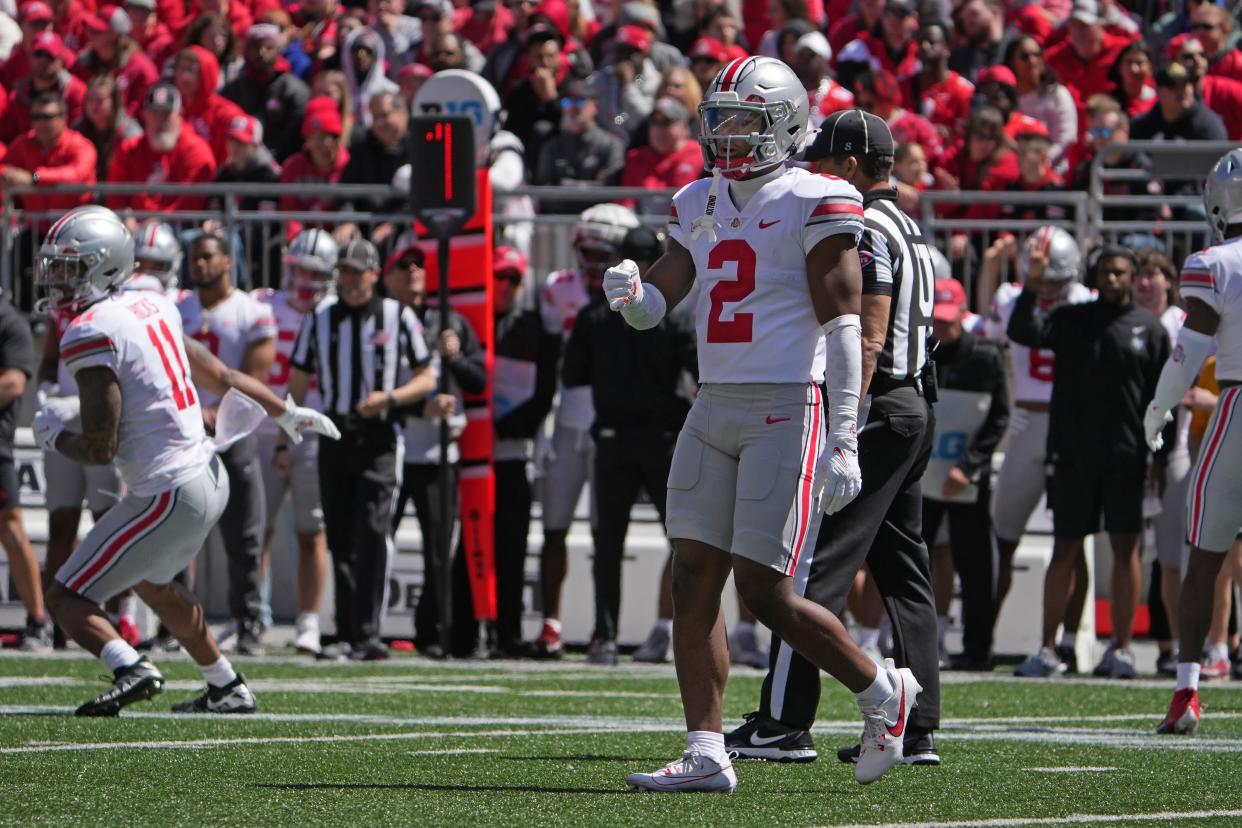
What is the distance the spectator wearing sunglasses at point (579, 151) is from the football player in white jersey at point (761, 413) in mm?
8478

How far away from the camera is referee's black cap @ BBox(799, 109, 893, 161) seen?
683cm

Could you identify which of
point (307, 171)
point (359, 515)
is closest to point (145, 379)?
point (359, 515)

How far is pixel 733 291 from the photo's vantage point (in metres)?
5.97

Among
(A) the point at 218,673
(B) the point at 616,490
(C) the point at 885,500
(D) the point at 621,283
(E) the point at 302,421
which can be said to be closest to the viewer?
(D) the point at 621,283

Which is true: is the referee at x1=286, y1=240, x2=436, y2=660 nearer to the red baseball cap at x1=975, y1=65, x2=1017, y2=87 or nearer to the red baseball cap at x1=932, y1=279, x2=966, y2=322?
the red baseball cap at x1=932, y1=279, x2=966, y2=322

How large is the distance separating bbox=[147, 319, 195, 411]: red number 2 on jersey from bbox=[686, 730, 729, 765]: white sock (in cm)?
289

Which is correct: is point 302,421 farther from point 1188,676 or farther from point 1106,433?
point 1106,433

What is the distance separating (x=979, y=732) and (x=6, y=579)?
709cm

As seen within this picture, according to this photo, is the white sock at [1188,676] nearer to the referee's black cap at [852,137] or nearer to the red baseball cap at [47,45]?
the referee's black cap at [852,137]

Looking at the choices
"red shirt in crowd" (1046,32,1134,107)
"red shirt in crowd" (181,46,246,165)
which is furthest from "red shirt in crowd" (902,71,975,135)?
"red shirt in crowd" (181,46,246,165)

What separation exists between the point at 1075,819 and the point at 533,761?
1.90m

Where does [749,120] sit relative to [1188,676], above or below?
above

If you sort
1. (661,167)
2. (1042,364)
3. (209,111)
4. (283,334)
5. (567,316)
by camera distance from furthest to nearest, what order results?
1. (209,111)
2. (661,167)
3. (283,334)
4. (567,316)
5. (1042,364)

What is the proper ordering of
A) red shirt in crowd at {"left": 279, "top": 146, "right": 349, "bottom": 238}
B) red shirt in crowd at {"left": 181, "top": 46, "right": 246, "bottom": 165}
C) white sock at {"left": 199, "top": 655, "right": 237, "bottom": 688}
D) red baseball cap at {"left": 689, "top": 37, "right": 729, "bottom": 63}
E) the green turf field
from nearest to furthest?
1. the green turf field
2. white sock at {"left": 199, "top": 655, "right": 237, "bottom": 688}
3. red shirt in crowd at {"left": 279, "top": 146, "right": 349, "bottom": 238}
4. red baseball cap at {"left": 689, "top": 37, "right": 729, "bottom": 63}
5. red shirt in crowd at {"left": 181, "top": 46, "right": 246, "bottom": 165}
